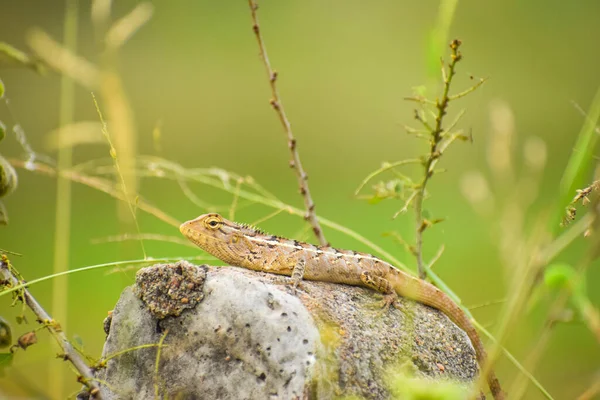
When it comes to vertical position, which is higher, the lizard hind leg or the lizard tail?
the lizard hind leg

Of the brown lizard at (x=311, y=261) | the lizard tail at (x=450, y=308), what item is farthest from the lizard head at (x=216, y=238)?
the lizard tail at (x=450, y=308)

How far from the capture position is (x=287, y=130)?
76.4 inches

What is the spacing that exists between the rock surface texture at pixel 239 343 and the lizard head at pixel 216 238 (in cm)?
26

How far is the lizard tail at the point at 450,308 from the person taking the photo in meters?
1.81

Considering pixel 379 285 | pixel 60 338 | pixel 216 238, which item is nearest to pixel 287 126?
pixel 216 238

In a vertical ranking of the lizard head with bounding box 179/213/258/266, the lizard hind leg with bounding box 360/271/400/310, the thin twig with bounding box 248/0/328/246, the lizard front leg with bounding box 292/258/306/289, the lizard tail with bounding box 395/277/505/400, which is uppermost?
the thin twig with bounding box 248/0/328/246

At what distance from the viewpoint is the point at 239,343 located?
1344 mm

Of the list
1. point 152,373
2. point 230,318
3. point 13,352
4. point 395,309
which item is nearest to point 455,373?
point 395,309

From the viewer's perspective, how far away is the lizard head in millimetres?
1805

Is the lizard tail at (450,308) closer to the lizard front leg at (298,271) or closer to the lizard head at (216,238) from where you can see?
the lizard front leg at (298,271)

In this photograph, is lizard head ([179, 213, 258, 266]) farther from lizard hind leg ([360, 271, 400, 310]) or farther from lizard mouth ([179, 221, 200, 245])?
lizard hind leg ([360, 271, 400, 310])

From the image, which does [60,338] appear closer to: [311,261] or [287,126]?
[311,261]

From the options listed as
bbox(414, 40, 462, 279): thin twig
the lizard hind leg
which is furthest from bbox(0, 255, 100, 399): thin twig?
bbox(414, 40, 462, 279): thin twig

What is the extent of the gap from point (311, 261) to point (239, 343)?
18.9 inches
